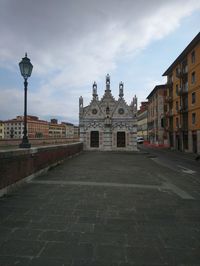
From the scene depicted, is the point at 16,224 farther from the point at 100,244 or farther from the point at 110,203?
the point at 110,203

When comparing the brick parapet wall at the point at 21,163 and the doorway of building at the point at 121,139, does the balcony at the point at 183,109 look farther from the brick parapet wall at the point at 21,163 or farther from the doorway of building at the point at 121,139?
the brick parapet wall at the point at 21,163

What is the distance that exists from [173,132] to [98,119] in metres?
15.3

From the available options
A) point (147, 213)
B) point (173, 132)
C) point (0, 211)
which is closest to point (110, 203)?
point (147, 213)

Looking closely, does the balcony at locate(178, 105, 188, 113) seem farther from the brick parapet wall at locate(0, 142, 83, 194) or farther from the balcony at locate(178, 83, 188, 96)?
the brick parapet wall at locate(0, 142, 83, 194)

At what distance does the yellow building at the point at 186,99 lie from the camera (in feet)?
90.7

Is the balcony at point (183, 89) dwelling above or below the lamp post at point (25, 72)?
above

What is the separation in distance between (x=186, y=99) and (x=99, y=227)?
3175 cm

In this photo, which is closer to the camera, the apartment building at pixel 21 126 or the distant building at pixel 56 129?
the apartment building at pixel 21 126

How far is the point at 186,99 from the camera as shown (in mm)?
32188

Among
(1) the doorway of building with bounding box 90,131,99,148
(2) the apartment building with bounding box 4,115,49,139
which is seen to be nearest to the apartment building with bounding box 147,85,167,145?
(1) the doorway of building with bounding box 90,131,99,148

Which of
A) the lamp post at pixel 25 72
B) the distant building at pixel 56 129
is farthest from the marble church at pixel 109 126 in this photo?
the distant building at pixel 56 129

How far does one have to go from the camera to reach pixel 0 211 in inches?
201

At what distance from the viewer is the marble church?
103 ft

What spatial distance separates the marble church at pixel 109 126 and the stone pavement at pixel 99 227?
78.9 feet
